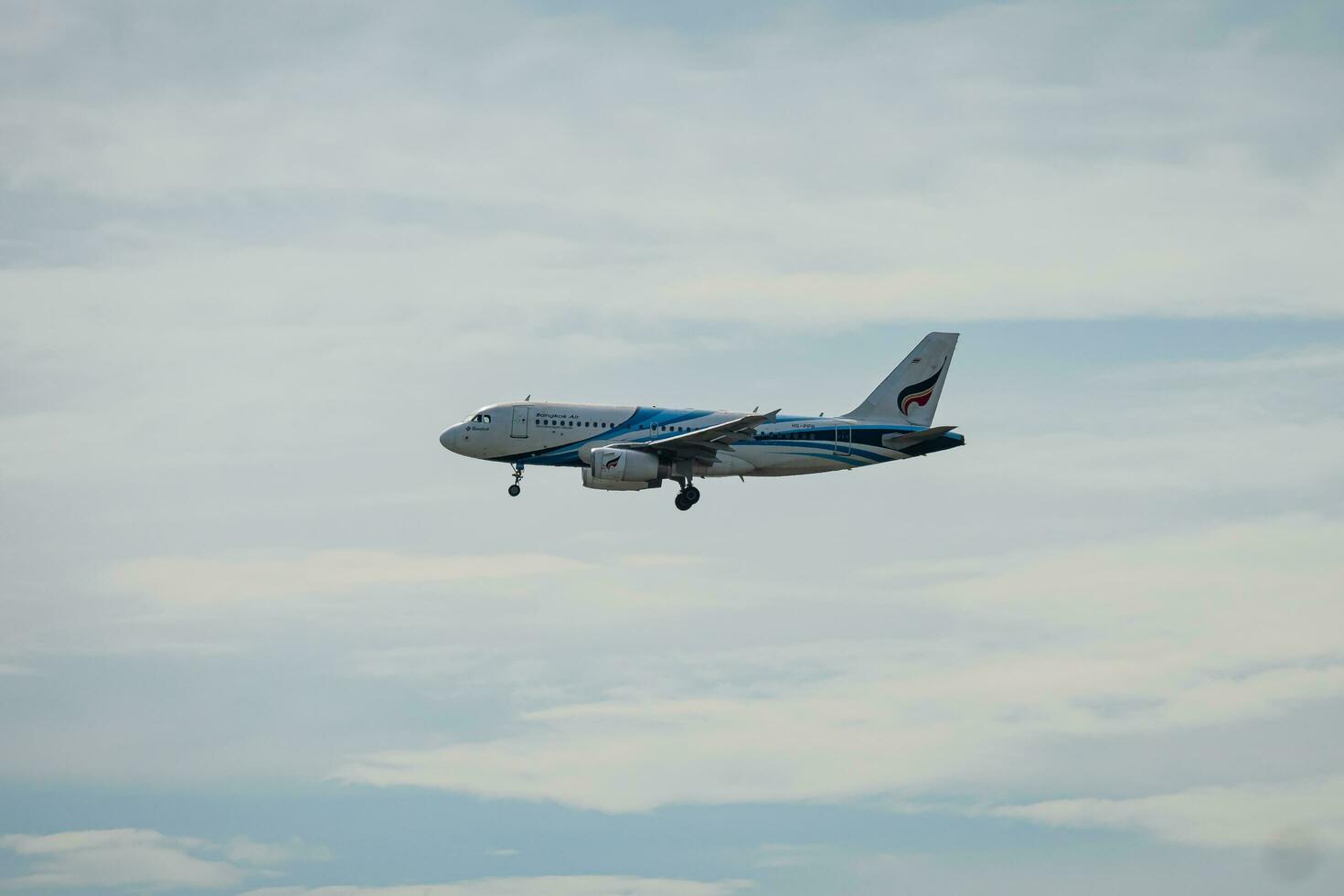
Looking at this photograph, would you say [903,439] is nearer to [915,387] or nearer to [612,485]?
[915,387]

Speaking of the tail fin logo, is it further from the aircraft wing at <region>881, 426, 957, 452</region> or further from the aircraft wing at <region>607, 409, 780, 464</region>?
the aircraft wing at <region>607, 409, 780, 464</region>

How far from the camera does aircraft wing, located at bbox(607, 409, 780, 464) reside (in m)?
71.4

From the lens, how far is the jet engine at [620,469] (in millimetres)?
72375

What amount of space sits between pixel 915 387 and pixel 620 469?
17.1 meters

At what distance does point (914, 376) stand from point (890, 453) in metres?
5.46

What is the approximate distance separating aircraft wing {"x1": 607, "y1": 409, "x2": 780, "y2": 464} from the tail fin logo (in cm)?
838

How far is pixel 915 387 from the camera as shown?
80.9 meters

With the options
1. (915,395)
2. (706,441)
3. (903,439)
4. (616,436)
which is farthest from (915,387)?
(616,436)

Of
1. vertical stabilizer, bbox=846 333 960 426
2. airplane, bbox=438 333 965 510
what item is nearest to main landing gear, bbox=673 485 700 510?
airplane, bbox=438 333 965 510

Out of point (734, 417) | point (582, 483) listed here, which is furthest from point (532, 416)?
point (734, 417)

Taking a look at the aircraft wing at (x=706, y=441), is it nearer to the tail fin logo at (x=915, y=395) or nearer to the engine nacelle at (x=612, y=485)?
the engine nacelle at (x=612, y=485)

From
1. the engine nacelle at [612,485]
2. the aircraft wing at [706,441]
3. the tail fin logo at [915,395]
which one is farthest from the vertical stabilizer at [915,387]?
the engine nacelle at [612,485]

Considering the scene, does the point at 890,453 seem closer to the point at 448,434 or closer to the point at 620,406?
the point at 620,406

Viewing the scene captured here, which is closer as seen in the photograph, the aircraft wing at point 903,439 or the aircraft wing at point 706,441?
the aircraft wing at point 706,441
